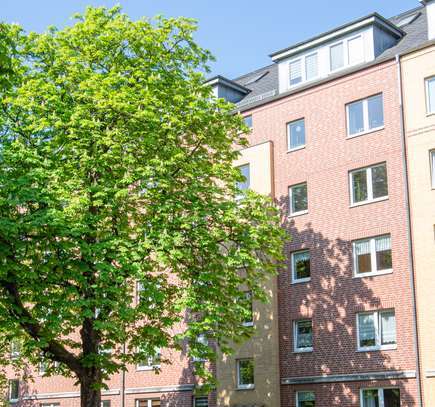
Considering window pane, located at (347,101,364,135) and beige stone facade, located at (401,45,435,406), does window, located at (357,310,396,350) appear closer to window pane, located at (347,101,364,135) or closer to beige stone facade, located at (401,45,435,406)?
beige stone facade, located at (401,45,435,406)

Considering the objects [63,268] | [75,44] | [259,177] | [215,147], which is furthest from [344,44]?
[63,268]

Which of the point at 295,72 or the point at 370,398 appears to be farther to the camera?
the point at 295,72

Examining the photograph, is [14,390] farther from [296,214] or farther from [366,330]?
[366,330]

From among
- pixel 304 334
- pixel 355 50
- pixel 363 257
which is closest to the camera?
pixel 363 257

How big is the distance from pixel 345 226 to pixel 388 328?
4280 millimetres

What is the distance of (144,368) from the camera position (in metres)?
37.2

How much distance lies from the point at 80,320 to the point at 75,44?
29.6 ft

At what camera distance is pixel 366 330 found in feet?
97.3

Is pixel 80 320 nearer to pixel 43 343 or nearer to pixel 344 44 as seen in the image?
pixel 43 343

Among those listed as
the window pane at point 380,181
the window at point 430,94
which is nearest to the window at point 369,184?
the window pane at point 380,181

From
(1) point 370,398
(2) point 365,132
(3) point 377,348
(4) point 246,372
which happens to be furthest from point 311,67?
(1) point 370,398

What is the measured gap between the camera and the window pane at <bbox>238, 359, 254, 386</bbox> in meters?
32.8

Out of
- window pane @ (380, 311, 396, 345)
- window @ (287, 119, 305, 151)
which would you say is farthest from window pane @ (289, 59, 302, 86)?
window pane @ (380, 311, 396, 345)

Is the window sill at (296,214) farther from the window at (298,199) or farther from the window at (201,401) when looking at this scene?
the window at (201,401)
